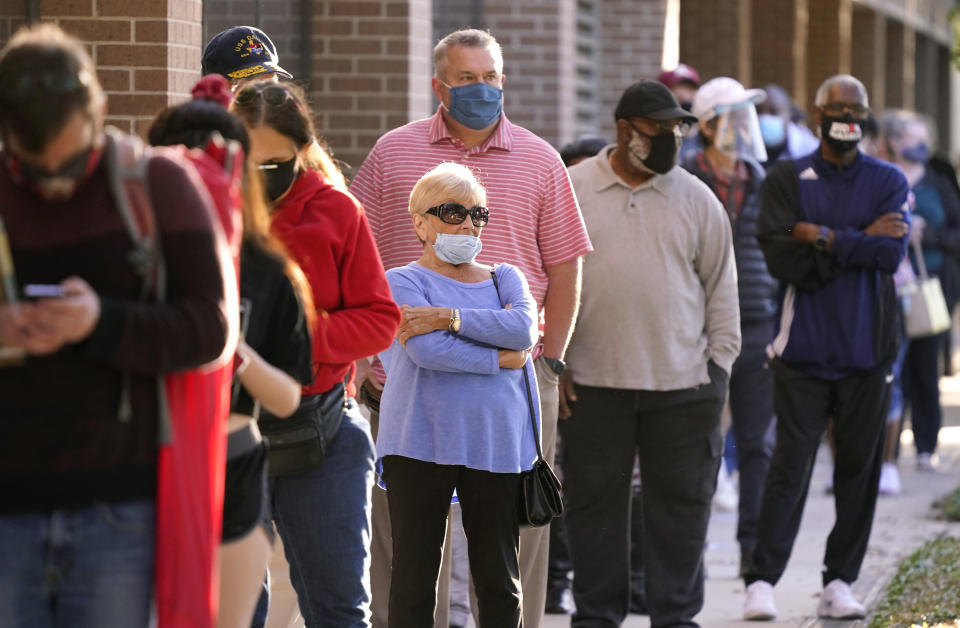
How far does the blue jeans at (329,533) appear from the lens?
15.7 feet

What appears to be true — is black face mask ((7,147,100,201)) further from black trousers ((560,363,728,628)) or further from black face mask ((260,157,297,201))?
black trousers ((560,363,728,628))

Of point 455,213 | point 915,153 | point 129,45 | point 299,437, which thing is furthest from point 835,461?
point 915,153

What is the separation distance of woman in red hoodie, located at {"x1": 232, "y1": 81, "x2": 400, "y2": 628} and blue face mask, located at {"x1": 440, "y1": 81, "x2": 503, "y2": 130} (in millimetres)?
1327

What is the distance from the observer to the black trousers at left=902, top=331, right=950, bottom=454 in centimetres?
1238

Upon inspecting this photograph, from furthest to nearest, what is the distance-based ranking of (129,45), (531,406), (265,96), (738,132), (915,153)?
(915,153)
(738,132)
(129,45)
(531,406)
(265,96)

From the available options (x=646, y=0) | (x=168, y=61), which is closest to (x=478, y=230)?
(x=168, y=61)

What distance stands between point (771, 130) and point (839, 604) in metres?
4.53

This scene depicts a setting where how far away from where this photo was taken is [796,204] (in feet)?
25.3

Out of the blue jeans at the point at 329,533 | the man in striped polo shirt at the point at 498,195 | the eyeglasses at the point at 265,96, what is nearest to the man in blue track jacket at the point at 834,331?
the man in striped polo shirt at the point at 498,195

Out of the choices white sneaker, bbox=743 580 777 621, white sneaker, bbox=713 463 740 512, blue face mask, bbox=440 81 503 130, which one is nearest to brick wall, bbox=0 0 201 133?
blue face mask, bbox=440 81 503 130

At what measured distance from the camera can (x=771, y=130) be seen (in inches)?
448

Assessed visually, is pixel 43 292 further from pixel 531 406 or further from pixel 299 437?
pixel 531 406

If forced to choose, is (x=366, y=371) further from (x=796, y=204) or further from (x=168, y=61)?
(x=796, y=204)

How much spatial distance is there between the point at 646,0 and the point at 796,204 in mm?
5568
